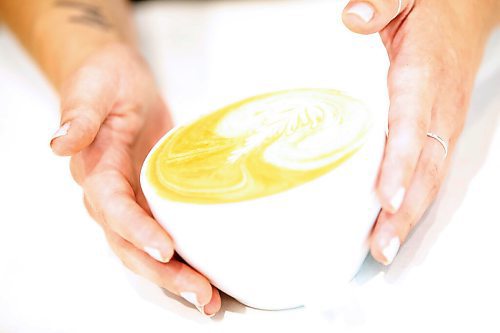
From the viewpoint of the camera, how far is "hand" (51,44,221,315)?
79 centimetres

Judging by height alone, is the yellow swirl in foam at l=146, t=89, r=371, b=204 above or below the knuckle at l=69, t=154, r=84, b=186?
above

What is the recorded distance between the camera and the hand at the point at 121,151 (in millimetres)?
790

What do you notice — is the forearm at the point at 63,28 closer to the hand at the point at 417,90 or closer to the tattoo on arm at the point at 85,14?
the tattoo on arm at the point at 85,14

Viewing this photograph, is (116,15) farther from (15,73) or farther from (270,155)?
(270,155)

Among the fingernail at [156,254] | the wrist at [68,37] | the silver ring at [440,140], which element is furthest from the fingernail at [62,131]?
the silver ring at [440,140]

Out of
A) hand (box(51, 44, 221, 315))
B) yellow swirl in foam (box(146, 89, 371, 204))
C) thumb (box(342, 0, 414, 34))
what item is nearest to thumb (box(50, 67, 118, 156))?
hand (box(51, 44, 221, 315))

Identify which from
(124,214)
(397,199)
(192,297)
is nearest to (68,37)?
(124,214)

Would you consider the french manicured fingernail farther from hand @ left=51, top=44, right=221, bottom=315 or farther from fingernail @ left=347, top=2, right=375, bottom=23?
fingernail @ left=347, top=2, right=375, bottom=23

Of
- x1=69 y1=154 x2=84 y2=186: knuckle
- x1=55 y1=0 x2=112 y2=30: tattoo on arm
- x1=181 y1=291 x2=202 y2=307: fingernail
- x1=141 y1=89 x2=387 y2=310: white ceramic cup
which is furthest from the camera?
x1=55 y1=0 x2=112 y2=30: tattoo on arm

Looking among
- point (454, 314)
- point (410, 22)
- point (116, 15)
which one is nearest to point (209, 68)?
point (116, 15)

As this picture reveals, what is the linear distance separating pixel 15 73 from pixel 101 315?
1.03 m

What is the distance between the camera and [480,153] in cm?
105

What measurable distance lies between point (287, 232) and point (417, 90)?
11.3 inches

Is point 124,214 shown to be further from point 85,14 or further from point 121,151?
point 85,14
